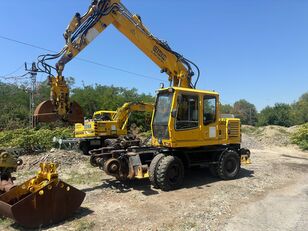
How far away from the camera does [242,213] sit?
265 inches

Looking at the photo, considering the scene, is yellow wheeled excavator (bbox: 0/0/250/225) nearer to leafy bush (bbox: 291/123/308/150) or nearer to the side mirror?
the side mirror

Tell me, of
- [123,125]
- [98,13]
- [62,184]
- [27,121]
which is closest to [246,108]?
[27,121]

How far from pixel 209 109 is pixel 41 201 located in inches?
216

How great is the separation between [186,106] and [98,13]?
4552 millimetres

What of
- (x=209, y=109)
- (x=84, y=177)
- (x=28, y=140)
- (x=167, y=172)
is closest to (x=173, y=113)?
(x=209, y=109)

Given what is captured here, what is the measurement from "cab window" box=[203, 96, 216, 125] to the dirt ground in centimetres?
177

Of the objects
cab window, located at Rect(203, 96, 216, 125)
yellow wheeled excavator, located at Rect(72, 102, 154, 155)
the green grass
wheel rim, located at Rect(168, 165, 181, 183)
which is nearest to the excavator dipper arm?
cab window, located at Rect(203, 96, 216, 125)

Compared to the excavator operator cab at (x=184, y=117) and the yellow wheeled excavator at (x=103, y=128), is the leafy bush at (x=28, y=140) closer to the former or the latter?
the yellow wheeled excavator at (x=103, y=128)

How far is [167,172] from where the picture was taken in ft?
27.9

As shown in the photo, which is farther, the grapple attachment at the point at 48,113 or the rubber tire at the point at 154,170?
the grapple attachment at the point at 48,113

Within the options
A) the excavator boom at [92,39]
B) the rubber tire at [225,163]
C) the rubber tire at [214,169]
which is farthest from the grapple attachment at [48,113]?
the rubber tire at [225,163]

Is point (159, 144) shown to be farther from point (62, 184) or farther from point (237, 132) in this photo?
point (62, 184)

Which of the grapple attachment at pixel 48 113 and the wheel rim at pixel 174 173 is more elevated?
the grapple attachment at pixel 48 113

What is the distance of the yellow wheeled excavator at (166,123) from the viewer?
870 cm
